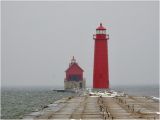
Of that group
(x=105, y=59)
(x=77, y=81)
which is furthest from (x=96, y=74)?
(x=77, y=81)

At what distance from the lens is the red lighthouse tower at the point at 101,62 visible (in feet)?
225

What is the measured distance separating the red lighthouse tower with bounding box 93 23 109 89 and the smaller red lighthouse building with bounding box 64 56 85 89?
33231 mm

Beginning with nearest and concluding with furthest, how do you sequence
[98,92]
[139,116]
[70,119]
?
[70,119] → [139,116] → [98,92]

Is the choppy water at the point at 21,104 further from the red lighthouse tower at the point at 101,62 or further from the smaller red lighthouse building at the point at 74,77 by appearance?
the smaller red lighthouse building at the point at 74,77

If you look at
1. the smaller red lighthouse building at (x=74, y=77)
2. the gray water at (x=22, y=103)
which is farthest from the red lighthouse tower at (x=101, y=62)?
the smaller red lighthouse building at (x=74, y=77)

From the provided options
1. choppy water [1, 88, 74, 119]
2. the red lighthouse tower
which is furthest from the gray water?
the red lighthouse tower

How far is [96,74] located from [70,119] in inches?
1526

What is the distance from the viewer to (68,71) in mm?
103500

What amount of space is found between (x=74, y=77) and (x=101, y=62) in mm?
36621

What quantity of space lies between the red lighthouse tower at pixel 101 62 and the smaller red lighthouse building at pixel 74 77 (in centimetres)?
3323

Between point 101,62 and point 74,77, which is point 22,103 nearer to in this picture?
point 101,62

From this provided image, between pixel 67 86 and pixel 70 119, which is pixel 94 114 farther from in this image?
pixel 67 86

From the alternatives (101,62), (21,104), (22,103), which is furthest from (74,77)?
(21,104)

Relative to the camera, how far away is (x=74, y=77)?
105m
